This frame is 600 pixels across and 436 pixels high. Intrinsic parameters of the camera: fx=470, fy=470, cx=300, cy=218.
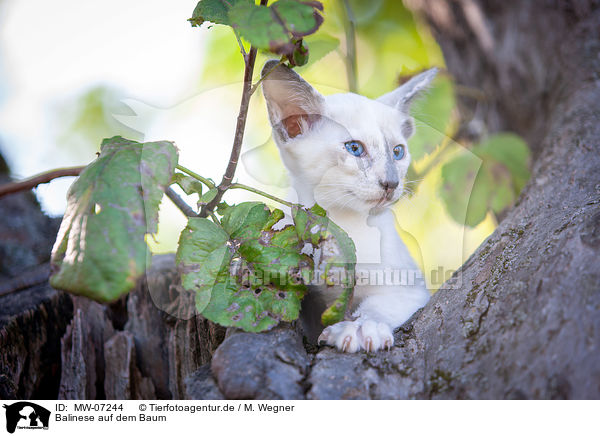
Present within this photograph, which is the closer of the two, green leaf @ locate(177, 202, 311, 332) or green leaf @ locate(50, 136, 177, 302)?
green leaf @ locate(50, 136, 177, 302)

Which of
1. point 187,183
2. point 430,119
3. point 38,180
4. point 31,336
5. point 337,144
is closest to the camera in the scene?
point 187,183

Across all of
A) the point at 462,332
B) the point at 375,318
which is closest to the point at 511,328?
the point at 462,332

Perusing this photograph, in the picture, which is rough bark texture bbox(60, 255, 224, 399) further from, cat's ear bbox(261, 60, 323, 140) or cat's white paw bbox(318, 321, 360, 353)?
cat's ear bbox(261, 60, 323, 140)

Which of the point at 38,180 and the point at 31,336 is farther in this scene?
the point at 31,336

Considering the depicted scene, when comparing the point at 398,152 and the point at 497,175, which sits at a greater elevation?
the point at 497,175

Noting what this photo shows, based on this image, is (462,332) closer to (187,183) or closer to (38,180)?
(187,183)

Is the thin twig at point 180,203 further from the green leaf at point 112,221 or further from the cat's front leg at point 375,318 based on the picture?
the cat's front leg at point 375,318

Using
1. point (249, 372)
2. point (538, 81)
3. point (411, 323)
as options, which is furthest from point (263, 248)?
point (538, 81)

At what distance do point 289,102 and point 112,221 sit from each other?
70 centimetres

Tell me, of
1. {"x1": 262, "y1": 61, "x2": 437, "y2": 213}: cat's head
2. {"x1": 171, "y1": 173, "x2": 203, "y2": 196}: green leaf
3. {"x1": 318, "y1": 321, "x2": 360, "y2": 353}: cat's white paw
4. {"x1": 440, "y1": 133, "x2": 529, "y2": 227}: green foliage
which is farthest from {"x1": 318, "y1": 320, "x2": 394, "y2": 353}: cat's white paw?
{"x1": 440, "y1": 133, "x2": 529, "y2": 227}: green foliage
